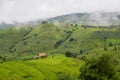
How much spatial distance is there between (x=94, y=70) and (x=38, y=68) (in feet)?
312

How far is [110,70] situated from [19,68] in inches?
3350

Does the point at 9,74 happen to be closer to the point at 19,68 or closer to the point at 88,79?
the point at 19,68

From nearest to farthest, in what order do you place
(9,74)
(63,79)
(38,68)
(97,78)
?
(97,78), (9,74), (63,79), (38,68)

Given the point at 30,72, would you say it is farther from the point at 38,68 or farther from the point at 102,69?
the point at 102,69

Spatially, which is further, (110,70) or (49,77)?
(49,77)

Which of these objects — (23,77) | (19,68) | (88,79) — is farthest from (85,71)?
(19,68)

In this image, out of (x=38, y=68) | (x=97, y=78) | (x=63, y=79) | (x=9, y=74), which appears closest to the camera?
(x=97, y=78)

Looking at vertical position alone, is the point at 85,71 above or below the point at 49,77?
above

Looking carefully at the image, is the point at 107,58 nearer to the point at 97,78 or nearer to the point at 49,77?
the point at 97,78

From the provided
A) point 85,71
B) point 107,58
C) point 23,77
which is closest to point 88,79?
point 85,71

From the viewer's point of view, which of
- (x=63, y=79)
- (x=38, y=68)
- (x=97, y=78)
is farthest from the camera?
(x=38, y=68)

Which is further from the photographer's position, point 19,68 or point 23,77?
point 19,68

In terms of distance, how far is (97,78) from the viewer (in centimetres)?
10556

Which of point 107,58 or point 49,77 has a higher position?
point 107,58
